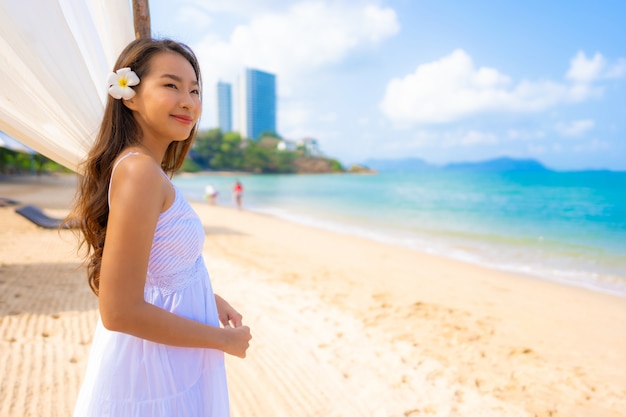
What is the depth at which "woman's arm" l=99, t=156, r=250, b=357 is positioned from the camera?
88 cm

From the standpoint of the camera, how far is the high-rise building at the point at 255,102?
15275 cm

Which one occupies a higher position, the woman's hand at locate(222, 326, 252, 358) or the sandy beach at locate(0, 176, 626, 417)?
the woman's hand at locate(222, 326, 252, 358)

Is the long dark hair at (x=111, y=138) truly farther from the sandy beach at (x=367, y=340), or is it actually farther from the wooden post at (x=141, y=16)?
the sandy beach at (x=367, y=340)

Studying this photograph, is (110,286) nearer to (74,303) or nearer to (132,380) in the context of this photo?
(132,380)

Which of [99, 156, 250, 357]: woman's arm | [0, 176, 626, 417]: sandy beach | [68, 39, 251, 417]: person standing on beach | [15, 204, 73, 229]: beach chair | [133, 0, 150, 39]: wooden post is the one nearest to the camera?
[99, 156, 250, 357]: woman's arm

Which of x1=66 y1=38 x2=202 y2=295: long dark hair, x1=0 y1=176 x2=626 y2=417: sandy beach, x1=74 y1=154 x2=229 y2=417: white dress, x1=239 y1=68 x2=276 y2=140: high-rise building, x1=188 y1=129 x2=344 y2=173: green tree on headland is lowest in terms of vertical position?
x1=0 y1=176 x2=626 y2=417: sandy beach

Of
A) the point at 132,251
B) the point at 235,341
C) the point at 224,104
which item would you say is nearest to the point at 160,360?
the point at 235,341

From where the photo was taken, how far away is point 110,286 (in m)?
0.89

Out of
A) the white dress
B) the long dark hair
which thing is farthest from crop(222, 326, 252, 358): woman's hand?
the long dark hair

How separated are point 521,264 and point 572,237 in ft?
21.0

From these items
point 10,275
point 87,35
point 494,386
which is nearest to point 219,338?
point 87,35

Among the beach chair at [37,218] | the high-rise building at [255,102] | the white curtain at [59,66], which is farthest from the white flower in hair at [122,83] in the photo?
the high-rise building at [255,102]

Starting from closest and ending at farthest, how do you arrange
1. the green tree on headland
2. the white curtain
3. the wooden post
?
the white curtain < the wooden post < the green tree on headland

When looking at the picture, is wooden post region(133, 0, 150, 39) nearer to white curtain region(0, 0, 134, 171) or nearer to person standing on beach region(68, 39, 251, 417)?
white curtain region(0, 0, 134, 171)
